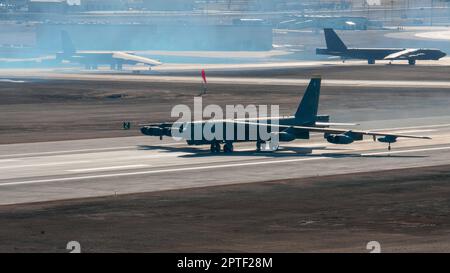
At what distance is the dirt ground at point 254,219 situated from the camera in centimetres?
4362

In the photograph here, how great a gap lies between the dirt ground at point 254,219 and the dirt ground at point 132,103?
33.2 meters

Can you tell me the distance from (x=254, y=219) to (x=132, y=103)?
71.9 metres

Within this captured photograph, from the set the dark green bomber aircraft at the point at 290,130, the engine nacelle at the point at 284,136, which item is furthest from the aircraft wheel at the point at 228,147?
the engine nacelle at the point at 284,136

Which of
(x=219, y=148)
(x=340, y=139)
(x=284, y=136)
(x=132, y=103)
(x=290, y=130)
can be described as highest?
(x=290, y=130)

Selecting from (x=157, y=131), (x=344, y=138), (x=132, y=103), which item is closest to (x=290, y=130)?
(x=344, y=138)

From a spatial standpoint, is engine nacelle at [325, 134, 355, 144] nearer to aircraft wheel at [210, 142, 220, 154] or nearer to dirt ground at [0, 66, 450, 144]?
aircraft wheel at [210, 142, 220, 154]

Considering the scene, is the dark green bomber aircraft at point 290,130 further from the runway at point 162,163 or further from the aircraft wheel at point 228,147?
the runway at point 162,163

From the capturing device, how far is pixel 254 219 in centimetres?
5028

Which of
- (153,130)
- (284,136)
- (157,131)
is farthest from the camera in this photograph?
(153,130)

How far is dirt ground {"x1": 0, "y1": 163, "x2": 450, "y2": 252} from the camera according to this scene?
143ft

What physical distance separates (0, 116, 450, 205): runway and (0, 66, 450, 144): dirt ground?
1023cm

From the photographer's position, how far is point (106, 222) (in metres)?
49.2

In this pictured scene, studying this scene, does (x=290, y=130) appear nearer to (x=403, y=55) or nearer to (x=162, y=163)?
(x=162, y=163)
